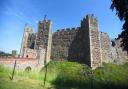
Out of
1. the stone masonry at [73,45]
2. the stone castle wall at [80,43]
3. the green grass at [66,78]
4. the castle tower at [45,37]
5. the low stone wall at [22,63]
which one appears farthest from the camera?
the castle tower at [45,37]

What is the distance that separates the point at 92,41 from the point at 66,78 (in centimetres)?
1353

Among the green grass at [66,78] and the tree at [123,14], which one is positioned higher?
the tree at [123,14]

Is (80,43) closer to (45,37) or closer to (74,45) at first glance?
(74,45)

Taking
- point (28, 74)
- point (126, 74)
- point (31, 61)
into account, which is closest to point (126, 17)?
point (28, 74)

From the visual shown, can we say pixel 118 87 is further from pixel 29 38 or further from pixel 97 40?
pixel 29 38

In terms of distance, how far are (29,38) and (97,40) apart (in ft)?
43.2

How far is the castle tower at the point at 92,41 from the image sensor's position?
98.3ft

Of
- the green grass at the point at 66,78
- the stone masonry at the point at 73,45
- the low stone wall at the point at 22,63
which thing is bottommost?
the green grass at the point at 66,78

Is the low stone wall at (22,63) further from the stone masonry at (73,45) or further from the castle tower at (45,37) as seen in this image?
the castle tower at (45,37)

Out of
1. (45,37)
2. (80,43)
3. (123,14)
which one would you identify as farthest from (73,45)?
(123,14)

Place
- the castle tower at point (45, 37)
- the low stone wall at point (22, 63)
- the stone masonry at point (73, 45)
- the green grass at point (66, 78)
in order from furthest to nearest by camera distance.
Result: 1. the castle tower at point (45, 37)
2. the stone masonry at point (73, 45)
3. the low stone wall at point (22, 63)
4. the green grass at point (66, 78)

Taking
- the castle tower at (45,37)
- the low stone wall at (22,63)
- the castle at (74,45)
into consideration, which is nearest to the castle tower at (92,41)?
the castle at (74,45)

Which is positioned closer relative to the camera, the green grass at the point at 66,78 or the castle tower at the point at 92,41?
the green grass at the point at 66,78

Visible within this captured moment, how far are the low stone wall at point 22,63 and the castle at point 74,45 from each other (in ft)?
4.13
